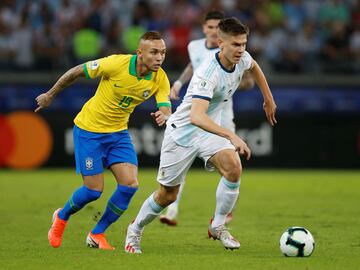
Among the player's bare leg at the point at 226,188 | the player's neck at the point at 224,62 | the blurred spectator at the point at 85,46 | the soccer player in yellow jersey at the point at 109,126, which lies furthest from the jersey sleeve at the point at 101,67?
the blurred spectator at the point at 85,46

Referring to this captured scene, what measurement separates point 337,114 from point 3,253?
11986 millimetres

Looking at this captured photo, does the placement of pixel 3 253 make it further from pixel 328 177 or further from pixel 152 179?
pixel 328 177

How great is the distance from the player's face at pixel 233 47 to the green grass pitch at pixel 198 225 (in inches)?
71.3

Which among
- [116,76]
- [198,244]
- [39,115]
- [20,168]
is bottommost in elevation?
[20,168]

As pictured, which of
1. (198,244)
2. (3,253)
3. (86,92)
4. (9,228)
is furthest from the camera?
(86,92)

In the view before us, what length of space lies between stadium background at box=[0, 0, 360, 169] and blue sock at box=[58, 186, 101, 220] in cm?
969

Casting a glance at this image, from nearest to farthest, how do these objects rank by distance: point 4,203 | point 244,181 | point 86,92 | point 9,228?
point 9,228 → point 4,203 → point 244,181 → point 86,92

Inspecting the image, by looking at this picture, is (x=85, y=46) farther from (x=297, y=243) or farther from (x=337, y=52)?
(x=297, y=243)

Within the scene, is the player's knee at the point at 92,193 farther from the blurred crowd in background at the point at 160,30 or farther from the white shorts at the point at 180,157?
the blurred crowd in background at the point at 160,30

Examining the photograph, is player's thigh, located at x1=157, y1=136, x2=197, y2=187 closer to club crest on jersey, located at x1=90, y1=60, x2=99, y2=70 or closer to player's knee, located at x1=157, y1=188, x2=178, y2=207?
player's knee, located at x1=157, y1=188, x2=178, y2=207

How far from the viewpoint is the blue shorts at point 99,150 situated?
8.84 meters

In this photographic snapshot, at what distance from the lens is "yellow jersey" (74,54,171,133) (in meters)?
8.77

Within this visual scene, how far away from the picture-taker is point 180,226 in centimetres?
1080

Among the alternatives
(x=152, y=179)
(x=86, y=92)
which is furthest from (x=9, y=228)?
(x=86, y=92)
